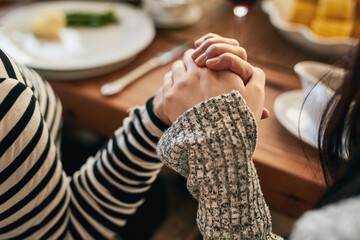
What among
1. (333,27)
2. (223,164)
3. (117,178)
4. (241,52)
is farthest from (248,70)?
(333,27)

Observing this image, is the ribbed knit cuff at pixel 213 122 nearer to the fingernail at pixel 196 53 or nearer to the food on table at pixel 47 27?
the fingernail at pixel 196 53

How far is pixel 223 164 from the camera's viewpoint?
386 millimetres

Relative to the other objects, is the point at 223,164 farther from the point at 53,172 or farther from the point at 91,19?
the point at 91,19

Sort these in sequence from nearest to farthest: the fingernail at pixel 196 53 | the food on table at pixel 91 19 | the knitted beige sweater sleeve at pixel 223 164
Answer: the knitted beige sweater sleeve at pixel 223 164 < the fingernail at pixel 196 53 < the food on table at pixel 91 19

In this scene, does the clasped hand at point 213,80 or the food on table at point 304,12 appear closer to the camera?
the clasped hand at point 213,80

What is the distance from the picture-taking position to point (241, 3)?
0.78 metres

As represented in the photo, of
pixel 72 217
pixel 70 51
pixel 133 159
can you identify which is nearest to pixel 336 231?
pixel 133 159

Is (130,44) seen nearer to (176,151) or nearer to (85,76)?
(85,76)

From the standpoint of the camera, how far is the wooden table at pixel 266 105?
54 cm

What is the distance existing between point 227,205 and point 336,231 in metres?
0.19

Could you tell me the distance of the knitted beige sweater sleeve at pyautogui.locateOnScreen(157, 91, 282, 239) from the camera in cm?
39

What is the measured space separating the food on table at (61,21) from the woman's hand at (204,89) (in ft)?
1.56

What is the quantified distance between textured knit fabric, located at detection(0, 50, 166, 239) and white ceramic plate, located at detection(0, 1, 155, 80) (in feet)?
0.44

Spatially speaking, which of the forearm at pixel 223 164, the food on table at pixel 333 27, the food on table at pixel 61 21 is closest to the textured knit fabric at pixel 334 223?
the forearm at pixel 223 164
